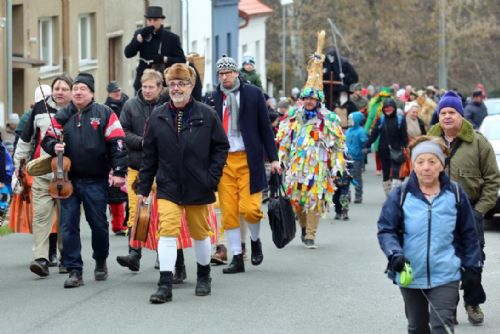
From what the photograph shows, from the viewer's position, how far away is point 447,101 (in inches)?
389

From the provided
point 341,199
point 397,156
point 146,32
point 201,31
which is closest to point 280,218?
point 146,32

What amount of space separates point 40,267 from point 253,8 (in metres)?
45.7

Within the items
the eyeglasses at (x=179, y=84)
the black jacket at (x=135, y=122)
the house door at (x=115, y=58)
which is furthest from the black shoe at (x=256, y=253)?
the house door at (x=115, y=58)

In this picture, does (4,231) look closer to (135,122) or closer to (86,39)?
(135,122)

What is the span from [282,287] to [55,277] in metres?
2.08

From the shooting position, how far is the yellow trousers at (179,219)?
10.8 m

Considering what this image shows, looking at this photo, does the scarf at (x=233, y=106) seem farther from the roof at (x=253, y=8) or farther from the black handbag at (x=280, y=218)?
the roof at (x=253, y=8)

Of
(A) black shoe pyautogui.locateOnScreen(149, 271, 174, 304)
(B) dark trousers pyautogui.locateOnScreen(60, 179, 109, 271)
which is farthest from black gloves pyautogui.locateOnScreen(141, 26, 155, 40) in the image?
(A) black shoe pyautogui.locateOnScreen(149, 271, 174, 304)

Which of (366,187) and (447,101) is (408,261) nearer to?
(447,101)

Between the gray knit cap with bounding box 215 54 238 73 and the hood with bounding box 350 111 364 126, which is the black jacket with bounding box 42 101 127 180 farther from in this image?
the hood with bounding box 350 111 364 126

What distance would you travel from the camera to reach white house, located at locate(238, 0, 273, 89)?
54.7m

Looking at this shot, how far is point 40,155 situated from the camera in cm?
1234

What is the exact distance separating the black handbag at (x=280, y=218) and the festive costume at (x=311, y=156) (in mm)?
2283

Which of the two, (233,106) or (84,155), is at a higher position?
(233,106)
